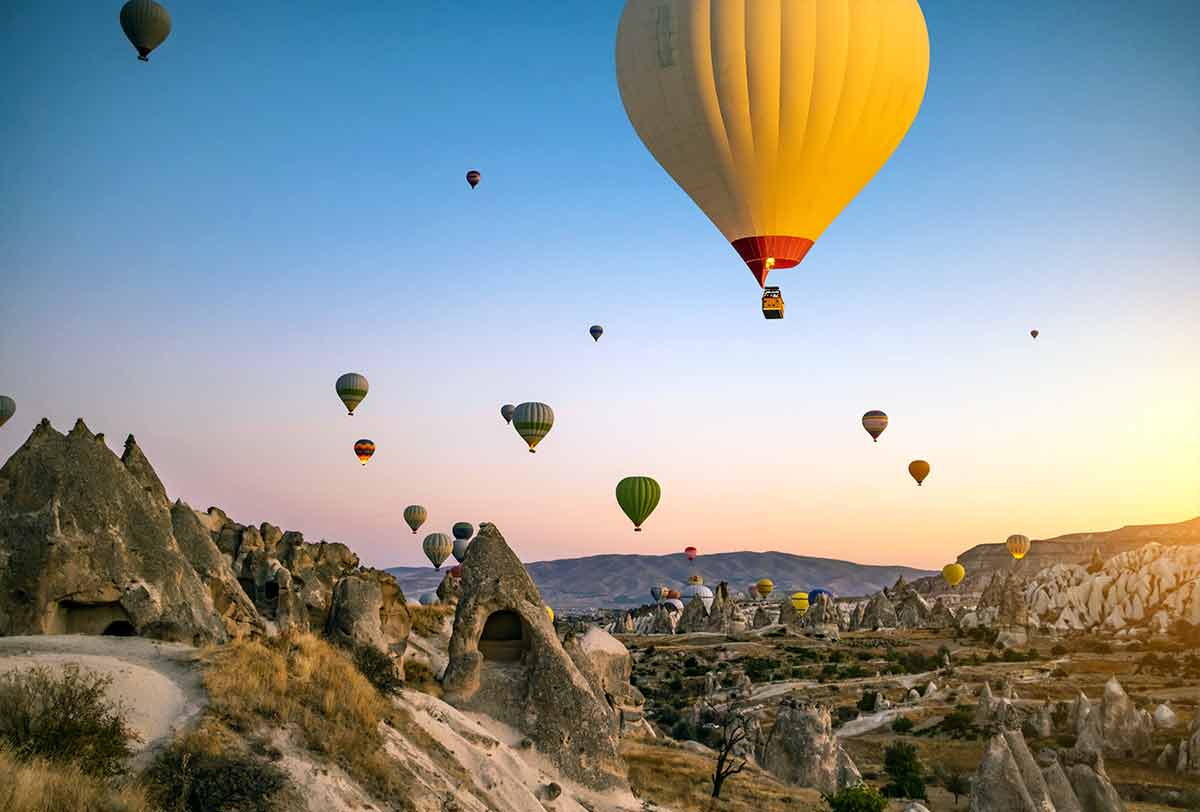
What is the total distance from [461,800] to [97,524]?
6744mm

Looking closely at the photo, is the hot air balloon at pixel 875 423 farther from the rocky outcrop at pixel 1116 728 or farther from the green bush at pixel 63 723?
the green bush at pixel 63 723

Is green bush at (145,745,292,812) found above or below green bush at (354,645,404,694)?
below

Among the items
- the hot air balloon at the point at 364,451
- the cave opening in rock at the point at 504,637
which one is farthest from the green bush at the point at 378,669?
the hot air balloon at the point at 364,451

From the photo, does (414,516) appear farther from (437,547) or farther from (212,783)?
(212,783)

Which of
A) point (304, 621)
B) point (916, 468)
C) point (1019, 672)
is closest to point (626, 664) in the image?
point (304, 621)

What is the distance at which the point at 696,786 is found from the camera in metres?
20.3

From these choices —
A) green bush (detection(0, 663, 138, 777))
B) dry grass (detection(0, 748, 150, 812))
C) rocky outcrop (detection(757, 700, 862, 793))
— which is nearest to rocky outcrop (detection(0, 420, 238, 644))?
green bush (detection(0, 663, 138, 777))

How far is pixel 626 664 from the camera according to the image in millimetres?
26594

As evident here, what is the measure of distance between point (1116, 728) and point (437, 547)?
51.4m

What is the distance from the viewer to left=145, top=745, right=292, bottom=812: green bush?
842cm

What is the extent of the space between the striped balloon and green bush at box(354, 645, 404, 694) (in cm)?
5584

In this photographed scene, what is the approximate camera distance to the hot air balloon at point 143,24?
111ft

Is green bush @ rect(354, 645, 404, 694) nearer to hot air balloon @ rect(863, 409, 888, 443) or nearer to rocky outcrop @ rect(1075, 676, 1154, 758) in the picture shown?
rocky outcrop @ rect(1075, 676, 1154, 758)

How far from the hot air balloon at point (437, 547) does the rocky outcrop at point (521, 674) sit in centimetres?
5912
